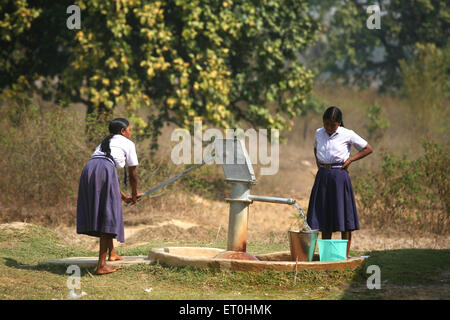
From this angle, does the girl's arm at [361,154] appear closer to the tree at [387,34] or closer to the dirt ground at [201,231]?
the dirt ground at [201,231]

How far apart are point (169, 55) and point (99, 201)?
664cm

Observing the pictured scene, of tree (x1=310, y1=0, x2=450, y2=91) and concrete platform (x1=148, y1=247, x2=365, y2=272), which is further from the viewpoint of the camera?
tree (x1=310, y1=0, x2=450, y2=91)

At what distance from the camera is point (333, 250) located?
5.53m

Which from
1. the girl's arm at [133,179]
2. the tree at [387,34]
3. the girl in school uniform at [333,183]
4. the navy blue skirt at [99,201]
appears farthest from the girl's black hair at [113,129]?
the tree at [387,34]

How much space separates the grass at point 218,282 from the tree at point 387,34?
55.4 feet

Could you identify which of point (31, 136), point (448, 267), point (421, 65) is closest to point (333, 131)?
point (448, 267)

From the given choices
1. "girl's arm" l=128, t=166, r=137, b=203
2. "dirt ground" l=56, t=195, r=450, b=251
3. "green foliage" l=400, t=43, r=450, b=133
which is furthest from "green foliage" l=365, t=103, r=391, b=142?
"girl's arm" l=128, t=166, r=137, b=203

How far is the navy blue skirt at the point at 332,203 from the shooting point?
5762mm

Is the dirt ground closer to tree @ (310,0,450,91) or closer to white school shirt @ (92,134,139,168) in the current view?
white school shirt @ (92,134,139,168)

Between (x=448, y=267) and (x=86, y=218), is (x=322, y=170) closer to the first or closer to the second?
(x=448, y=267)

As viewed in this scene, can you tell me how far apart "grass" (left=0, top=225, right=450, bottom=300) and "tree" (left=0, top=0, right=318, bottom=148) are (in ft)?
14.9

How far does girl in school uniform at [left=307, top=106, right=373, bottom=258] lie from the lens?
5.76 metres

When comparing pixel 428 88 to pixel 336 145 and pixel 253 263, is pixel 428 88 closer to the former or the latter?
pixel 336 145

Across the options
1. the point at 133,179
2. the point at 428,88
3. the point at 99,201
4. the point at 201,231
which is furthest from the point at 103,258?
the point at 428,88
